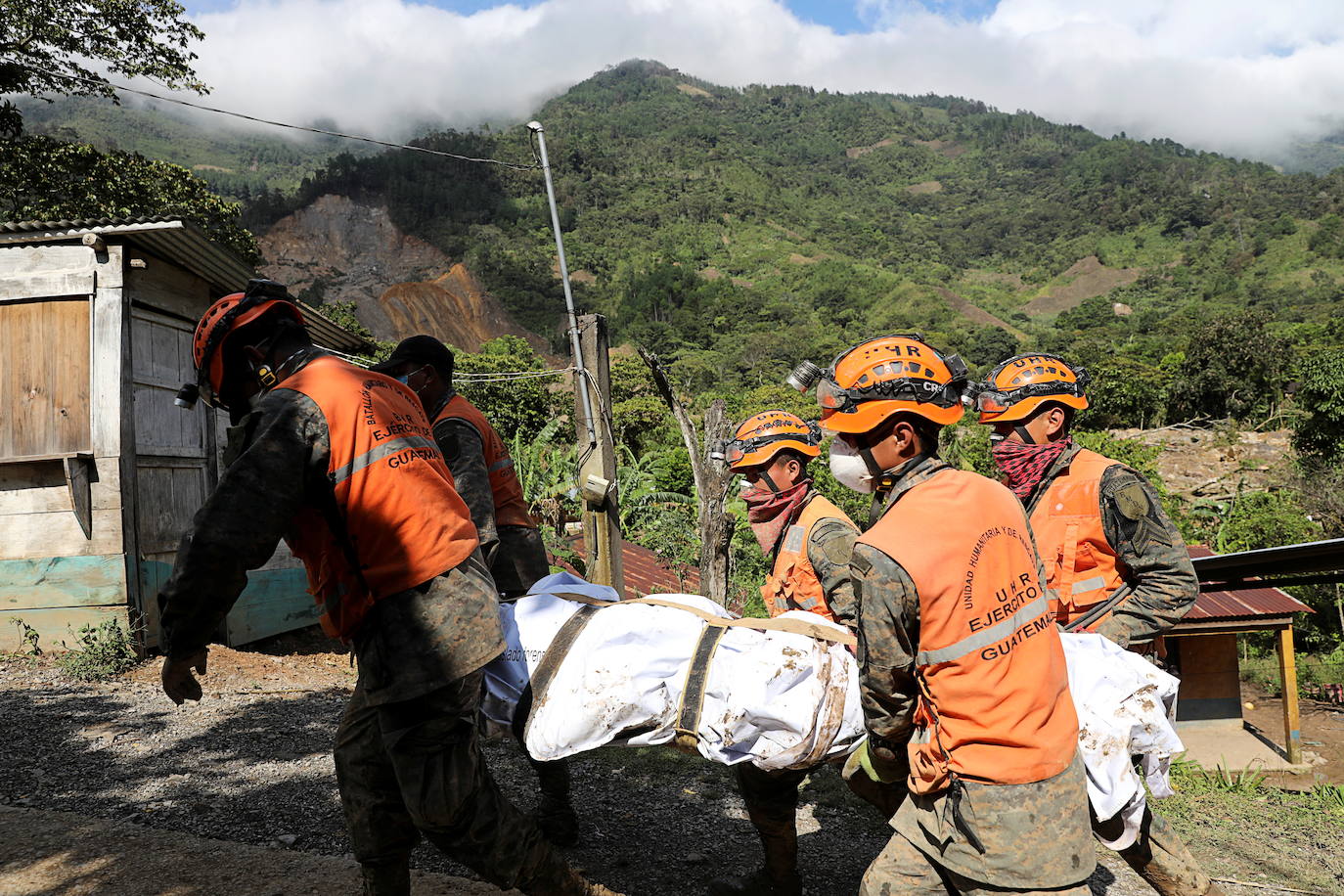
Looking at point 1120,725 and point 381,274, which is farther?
point 381,274

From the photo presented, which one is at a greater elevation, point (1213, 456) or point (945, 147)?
point (945, 147)

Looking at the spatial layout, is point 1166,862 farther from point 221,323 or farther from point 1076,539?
point 221,323

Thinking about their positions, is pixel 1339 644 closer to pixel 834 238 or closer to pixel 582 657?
pixel 582 657

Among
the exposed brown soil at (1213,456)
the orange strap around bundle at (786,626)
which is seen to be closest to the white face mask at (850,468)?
the orange strap around bundle at (786,626)

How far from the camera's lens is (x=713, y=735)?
262cm

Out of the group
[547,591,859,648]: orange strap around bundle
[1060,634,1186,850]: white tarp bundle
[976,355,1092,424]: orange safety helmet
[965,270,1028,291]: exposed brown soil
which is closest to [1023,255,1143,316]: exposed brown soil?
[965,270,1028,291]: exposed brown soil

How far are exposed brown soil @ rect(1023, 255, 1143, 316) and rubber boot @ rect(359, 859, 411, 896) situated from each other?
116 m

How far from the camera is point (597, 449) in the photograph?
7.90m

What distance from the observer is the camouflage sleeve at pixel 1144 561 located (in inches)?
133

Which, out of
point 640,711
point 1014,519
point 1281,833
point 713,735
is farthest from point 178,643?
point 1281,833

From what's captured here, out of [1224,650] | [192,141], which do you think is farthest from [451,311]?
[192,141]

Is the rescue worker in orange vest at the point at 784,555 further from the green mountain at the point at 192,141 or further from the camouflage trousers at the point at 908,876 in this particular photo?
the green mountain at the point at 192,141

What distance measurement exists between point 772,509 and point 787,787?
3.87ft

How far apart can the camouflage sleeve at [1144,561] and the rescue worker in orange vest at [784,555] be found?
1.06 metres
